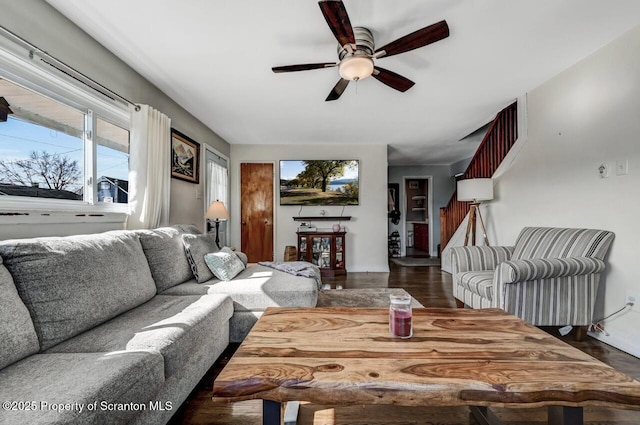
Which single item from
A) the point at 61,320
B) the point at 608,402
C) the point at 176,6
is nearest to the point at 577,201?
the point at 608,402

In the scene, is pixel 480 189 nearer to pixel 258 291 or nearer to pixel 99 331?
pixel 258 291

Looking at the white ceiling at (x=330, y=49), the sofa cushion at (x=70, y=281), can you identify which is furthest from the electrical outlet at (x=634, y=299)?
the sofa cushion at (x=70, y=281)

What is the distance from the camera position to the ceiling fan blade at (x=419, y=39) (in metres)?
1.64

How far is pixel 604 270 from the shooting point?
2.25 metres

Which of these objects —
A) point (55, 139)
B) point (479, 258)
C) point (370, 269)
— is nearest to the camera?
point (55, 139)

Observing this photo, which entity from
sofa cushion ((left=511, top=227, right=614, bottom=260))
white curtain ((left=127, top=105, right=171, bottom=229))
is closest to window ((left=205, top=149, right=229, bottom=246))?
white curtain ((left=127, top=105, right=171, bottom=229))

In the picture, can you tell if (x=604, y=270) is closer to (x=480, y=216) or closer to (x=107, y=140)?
(x=480, y=216)

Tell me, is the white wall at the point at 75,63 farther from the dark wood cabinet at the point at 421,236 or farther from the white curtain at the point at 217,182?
the dark wood cabinet at the point at 421,236

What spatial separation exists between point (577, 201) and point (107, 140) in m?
4.18

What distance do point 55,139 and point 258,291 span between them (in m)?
1.75

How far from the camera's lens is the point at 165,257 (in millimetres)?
2166

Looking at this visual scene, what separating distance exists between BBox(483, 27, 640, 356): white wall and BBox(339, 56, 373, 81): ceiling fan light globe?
200 centimetres

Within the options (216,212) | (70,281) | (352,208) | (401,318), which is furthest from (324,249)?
(70,281)

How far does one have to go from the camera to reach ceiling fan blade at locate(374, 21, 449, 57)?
164 cm
